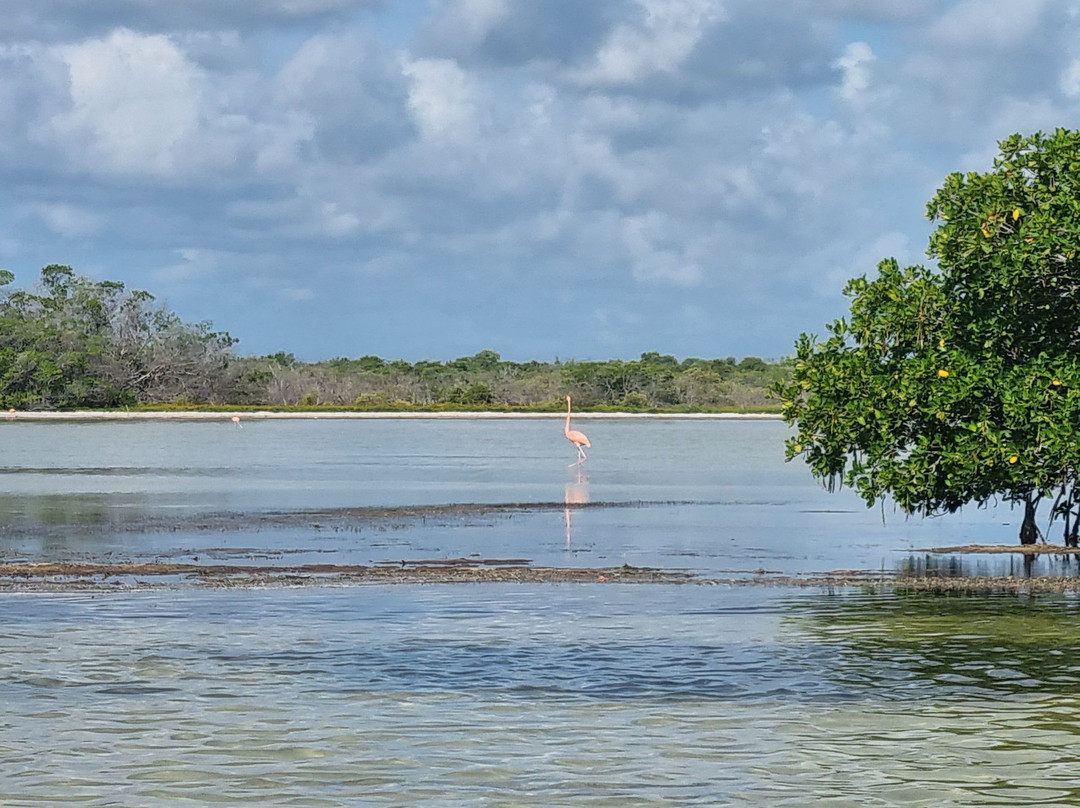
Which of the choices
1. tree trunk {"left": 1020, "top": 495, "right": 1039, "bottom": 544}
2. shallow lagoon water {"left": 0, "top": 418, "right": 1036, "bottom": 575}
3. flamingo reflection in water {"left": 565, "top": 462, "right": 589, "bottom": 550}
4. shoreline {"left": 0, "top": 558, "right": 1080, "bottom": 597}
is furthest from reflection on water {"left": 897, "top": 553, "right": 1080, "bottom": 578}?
flamingo reflection in water {"left": 565, "top": 462, "right": 589, "bottom": 550}

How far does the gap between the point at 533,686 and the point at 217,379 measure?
119m

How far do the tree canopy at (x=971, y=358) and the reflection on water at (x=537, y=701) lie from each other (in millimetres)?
3375

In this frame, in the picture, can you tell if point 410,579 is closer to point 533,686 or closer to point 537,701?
point 533,686

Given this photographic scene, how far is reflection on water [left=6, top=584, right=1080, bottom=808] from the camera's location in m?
10.0

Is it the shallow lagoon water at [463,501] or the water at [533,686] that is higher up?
the shallow lagoon water at [463,501]

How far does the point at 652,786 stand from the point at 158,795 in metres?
3.20

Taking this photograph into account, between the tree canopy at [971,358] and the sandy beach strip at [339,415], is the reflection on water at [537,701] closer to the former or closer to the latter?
→ the tree canopy at [971,358]

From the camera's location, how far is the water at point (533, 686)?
33.2 feet

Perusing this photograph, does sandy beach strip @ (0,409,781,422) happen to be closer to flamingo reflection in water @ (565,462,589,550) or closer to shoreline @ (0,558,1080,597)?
flamingo reflection in water @ (565,462,589,550)

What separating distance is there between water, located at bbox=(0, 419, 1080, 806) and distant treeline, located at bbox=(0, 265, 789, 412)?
9210cm

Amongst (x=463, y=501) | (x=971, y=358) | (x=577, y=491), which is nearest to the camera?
(x=971, y=358)

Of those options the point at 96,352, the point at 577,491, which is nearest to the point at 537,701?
the point at 577,491

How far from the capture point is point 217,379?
129 meters

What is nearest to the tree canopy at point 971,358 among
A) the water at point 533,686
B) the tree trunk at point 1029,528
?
the tree trunk at point 1029,528
